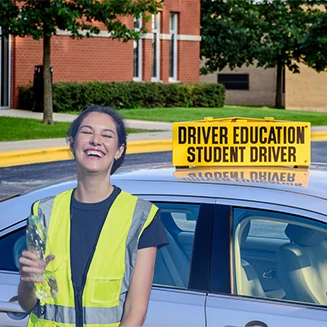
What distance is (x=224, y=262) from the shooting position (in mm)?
4016

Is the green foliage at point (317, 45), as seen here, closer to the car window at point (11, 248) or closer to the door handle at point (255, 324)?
the car window at point (11, 248)

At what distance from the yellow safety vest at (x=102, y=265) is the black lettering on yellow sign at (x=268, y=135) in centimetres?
160

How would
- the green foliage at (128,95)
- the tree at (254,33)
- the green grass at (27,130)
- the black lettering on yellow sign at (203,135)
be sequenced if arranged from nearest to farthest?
the black lettering on yellow sign at (203,135)
the green grass at (27,130)
the green foliage at (128,95)
the tree at (254,33)

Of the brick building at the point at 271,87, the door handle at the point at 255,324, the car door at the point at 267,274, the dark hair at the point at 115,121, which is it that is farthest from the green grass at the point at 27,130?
the brick building at the point at 271,87

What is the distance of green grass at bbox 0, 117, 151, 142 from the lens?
21078mm

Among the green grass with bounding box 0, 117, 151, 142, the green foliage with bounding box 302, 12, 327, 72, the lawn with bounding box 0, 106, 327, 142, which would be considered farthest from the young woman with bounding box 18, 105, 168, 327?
the green foliage with bounding box 302, 12, 327, 72

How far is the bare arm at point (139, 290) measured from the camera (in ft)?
9.60

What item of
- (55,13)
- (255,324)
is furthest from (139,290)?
(55,13)

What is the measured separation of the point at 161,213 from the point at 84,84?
88.7ft

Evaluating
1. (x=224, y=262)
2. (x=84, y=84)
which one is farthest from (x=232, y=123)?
(x=84, y=84)

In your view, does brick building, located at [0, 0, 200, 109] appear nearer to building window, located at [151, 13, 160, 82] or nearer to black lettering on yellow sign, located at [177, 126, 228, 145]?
building window, located at [151, 13, 160, 82]

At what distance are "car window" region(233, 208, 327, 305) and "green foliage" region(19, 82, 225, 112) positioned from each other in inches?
1014

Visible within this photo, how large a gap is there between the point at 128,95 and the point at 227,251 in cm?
2890

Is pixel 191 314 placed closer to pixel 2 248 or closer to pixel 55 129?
pixel 2 248
